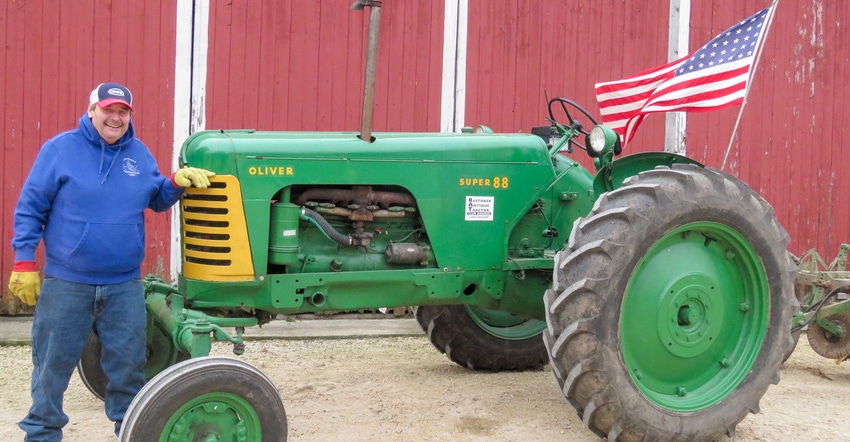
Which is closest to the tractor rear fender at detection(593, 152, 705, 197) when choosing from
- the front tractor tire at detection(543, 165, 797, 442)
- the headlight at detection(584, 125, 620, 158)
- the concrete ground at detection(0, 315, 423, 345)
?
the headlight at detection(584, 125, 620, 158)

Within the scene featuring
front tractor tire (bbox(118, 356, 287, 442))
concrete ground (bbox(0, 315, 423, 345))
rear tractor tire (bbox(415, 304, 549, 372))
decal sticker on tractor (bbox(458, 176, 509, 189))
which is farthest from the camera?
concrete ground (bbox(0, 315, 423, 345))

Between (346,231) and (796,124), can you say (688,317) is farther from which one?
(796,124)

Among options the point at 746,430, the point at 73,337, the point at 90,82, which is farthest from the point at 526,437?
the point at 90,82

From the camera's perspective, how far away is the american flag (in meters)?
5.15

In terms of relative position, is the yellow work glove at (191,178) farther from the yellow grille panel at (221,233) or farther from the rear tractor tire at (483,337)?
the rear tractor tire at (483,337)

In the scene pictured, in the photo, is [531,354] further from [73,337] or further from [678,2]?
[678,2]

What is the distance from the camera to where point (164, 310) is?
399 centimetres

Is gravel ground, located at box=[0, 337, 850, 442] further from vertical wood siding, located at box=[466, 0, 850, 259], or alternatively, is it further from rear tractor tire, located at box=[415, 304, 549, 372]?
vertical wood siding, located at box=[466, 0, 850, 259]

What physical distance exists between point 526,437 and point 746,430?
120 centimetres

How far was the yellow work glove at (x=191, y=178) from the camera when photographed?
3.70 meters

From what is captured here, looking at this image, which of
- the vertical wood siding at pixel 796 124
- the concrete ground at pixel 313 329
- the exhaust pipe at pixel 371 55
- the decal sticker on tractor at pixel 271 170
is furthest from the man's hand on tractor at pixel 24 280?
the vertical wood siding at pixel 796 124

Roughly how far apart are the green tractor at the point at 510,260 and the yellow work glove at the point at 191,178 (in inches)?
3.7

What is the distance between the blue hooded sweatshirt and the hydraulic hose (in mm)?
751

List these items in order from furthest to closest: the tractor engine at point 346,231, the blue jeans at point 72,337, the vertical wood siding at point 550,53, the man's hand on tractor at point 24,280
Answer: the vertical wood siding at point 550,53 < the tractor engine at point 346,231 < the blue jeans at point 72,337 < the man's hand on tractor at point 24,280
